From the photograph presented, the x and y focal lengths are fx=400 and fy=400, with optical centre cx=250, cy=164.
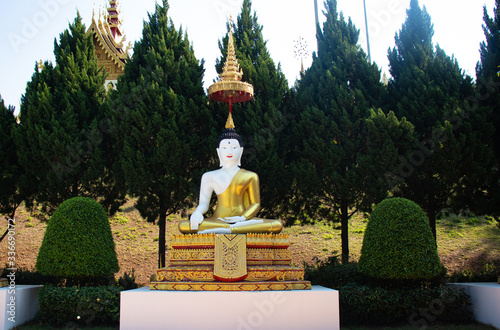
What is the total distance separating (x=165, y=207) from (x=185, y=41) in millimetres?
4718

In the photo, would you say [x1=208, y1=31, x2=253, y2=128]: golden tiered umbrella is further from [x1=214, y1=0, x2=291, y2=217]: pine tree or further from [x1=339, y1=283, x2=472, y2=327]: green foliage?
[x1=339, y1=283, x2=472, y2=327]: green foliage

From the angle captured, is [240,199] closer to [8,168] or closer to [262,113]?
[262,113]

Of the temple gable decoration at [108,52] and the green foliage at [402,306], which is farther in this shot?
the temple gable decoration at [108,52]

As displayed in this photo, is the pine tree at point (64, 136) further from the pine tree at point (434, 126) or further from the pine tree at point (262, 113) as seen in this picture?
the pine tree at point (434, 126)

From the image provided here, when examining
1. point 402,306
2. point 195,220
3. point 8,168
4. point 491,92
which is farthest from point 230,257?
point 491,92

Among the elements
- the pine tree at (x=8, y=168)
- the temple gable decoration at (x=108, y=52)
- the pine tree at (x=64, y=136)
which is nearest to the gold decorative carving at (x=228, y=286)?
the pine tree at (x=64, y=136)

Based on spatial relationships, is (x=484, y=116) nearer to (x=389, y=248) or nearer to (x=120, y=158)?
(x=389, y=248)

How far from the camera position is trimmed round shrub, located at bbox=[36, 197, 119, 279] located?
7273 mm

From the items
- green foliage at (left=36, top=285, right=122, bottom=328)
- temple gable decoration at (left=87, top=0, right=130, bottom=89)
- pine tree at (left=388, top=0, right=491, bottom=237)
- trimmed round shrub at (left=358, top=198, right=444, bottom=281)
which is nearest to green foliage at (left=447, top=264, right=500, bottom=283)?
pine tree at (left=388, top=0, right=491, bottom=237)

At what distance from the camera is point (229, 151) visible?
9.05 metres

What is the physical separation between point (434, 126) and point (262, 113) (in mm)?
4236

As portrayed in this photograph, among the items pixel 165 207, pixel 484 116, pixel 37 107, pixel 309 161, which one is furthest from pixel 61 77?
pixel 484 116

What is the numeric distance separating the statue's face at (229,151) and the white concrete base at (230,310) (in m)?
3.46

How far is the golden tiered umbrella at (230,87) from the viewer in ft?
30.4
